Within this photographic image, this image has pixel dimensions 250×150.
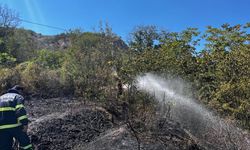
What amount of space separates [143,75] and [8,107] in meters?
4.35

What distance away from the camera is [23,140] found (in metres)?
6.31

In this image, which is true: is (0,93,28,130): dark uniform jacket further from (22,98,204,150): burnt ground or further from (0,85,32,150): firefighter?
(22,98,204,150): burnt ground

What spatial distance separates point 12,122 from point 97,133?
2.51 metres

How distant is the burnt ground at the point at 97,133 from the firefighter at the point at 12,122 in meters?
0.95

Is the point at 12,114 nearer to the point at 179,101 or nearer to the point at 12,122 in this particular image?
the point at 12,122

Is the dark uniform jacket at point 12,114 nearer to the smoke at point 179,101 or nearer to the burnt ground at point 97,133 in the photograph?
the burnt ground at point 97,133

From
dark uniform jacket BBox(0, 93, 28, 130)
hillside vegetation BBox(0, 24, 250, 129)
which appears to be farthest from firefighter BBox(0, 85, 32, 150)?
hillside vegetation BBox(0, 24, 250, 129)

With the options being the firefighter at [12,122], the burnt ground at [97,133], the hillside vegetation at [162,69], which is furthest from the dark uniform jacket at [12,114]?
the hillside vegetation at [162,69]

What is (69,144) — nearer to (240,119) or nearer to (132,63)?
(132,63)

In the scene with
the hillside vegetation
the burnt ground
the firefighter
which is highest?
the hillside vegetation

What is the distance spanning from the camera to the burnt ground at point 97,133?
22.4 feet

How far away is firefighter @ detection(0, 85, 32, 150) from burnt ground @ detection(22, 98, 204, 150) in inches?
37.5

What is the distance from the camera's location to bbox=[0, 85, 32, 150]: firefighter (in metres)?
6.16

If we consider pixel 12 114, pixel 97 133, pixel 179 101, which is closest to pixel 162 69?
pixel 179 101
